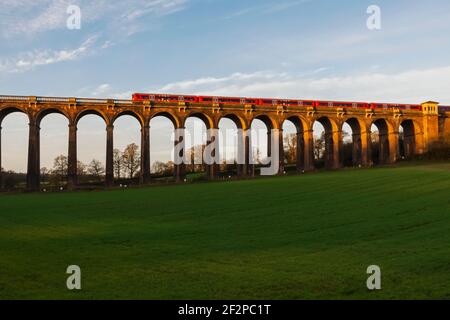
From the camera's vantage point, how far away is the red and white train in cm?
6025

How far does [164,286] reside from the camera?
27.1 ft

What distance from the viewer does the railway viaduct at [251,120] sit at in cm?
5384

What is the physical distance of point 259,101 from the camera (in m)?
64.4

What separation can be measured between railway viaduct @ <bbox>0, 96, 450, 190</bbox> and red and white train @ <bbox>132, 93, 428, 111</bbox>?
33.9 inches

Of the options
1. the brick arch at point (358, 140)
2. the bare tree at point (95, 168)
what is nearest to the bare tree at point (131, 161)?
the bare tree at point (95, 168)

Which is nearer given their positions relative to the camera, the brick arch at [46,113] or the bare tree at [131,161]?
the brick arch at [46,113]

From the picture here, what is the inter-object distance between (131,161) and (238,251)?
286 feet

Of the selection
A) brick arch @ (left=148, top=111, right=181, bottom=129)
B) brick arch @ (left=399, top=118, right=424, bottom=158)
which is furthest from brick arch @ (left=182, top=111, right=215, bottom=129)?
brick arch @ (left=399, top=118, right=424, bottom=158)

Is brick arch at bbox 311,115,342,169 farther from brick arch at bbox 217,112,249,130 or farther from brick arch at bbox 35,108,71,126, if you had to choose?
brick arch at bbox 35,108,71,126

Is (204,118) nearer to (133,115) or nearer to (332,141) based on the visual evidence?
(133,115)

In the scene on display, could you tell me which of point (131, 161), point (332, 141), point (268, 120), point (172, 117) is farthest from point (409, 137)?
point (131, 161)

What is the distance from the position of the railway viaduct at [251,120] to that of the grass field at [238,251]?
35.3 metres

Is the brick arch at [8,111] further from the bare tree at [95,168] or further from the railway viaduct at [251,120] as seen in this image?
the bare tree at [95,168]
